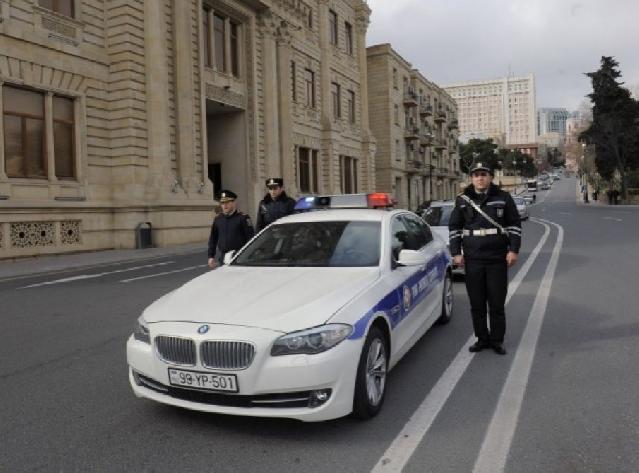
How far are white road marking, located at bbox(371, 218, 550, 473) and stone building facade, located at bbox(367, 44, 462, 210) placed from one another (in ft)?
168

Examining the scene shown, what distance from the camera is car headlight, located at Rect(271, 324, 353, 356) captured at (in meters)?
3.43

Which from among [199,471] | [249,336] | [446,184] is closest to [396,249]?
[249,336]

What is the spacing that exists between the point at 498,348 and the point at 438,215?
6.44 meters

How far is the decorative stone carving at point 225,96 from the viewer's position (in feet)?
92.0

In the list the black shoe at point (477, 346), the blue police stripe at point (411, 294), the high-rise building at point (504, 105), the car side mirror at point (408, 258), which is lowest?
the black shoe at point (477, 346)

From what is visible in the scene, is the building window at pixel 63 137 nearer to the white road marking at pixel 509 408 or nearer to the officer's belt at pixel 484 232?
the white road marking at pixel 509 408

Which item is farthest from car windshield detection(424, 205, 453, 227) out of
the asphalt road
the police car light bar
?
the asphalt road

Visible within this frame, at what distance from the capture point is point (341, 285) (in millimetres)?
4102

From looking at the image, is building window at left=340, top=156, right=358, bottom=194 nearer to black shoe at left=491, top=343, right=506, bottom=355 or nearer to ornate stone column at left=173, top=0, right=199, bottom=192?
ornate stone column at left=173, top=0, right=199, bottom=192

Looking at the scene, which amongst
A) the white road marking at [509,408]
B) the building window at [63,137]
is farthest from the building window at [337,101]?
the white road marking at [509,408]

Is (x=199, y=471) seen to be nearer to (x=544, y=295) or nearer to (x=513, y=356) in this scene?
(x=513, y=356)

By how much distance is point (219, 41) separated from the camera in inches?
1161

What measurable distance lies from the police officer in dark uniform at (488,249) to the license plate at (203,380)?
9.61 ft

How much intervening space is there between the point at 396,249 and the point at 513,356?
157cm
